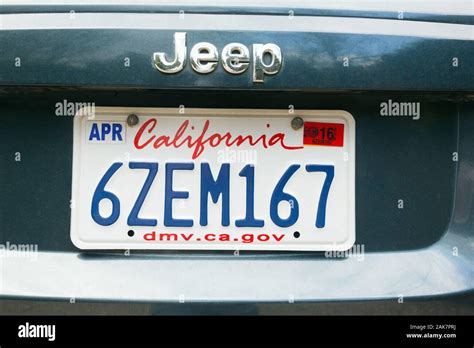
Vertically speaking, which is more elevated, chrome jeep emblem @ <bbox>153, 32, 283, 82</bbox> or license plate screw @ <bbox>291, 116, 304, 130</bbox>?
chrome jeep emblem @ <bbox>153, 32, 283, 82</bbox>

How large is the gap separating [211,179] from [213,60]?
0.34m

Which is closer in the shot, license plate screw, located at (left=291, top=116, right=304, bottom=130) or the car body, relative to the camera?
the car body

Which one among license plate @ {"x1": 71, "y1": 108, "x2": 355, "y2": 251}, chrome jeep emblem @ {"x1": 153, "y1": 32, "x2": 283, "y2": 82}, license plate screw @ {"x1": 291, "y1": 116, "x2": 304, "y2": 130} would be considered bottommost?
license plate @ {"x1": 71, "y1": 108, "x2": 355, "y2": 251}

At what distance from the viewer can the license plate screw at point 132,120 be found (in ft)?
7.04

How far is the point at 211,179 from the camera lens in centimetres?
215

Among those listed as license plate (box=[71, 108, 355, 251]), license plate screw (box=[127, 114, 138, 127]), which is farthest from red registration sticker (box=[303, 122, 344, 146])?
license plate screw (box=[127, 114, 138, 127])

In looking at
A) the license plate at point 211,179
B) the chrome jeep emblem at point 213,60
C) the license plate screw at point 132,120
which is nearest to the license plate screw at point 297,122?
the license plate at point 211,179

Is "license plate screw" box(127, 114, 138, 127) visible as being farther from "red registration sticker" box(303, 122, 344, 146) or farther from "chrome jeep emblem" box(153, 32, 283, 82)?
"red registration sticker" box(303, 122, 344, 146)

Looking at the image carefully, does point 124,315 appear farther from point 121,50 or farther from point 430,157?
point 430,157

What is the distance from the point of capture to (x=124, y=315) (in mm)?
2094

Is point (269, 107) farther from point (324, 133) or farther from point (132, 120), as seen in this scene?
point (132, 120)

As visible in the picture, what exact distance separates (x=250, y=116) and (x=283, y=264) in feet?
1.42

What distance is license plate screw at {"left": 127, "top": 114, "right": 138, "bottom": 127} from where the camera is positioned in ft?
7.04
